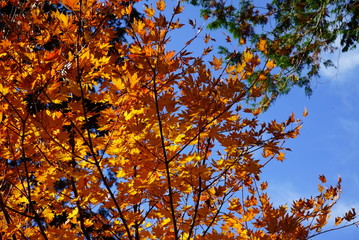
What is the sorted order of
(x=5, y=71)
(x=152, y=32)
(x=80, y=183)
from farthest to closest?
1. (x=80, y=183)
2. (x=5, y=71)
3. (x=152, y=32)

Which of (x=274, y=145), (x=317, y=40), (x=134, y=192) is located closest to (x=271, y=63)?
(x=274, y=145)

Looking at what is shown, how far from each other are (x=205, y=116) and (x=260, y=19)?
5901mm

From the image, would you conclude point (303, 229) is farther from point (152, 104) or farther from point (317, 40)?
point (317, 40)

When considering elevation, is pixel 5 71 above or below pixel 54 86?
above

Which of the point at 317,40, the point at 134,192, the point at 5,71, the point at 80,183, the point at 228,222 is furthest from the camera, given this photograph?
the point at 317,40

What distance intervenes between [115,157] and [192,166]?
709 mm

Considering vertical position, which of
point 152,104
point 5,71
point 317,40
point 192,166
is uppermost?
point 317,40

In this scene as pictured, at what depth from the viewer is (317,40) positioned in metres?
7.21

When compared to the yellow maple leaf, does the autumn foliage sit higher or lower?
lower

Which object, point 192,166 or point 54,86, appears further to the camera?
point 192,166

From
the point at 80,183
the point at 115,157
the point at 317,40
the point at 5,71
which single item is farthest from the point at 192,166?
the point at 317,40

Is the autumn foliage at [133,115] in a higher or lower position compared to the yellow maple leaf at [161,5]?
lower

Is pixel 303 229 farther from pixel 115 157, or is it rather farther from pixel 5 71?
pixel 5 71

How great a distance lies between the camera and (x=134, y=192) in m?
2.39
